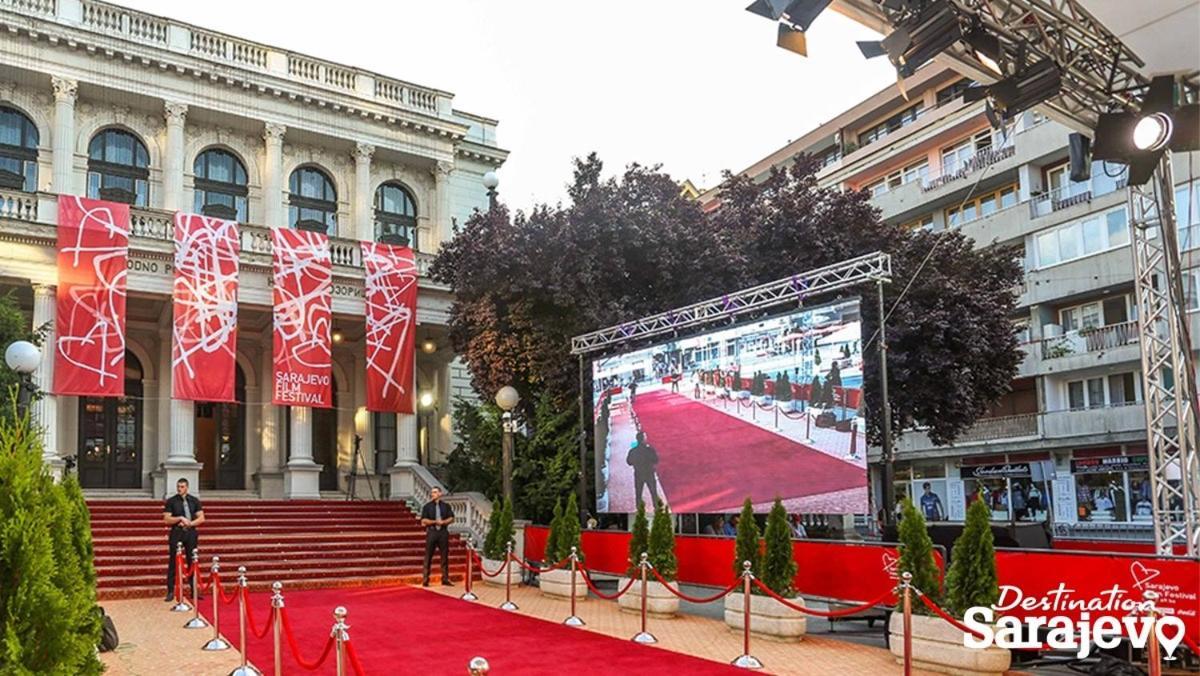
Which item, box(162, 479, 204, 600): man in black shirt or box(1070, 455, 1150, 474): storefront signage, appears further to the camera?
box(1070, 455, 1150, 474): storefront signage

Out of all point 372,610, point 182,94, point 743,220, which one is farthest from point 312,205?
point 372,610

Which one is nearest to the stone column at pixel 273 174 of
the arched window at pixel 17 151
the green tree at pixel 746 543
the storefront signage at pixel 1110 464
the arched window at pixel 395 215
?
the arched window at pixel 395 215

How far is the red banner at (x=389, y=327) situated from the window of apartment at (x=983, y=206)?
21.3m

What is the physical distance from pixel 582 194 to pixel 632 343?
3911 mm

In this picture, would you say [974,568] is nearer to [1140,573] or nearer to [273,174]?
[1140,573]

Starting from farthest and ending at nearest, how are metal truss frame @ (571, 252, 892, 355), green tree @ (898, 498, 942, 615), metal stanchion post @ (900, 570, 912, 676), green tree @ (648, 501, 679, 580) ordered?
metal truss frame @ (571, 252, 892, 355)
green tree @ (648, 501, 679, 580)
green tree @ (898, 498, 942, 615)
metal stanchion post @ (900, 570, 912, 676)

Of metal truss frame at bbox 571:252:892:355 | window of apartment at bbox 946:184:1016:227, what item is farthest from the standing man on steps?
window of apartment at bbox 946:184:1016:227

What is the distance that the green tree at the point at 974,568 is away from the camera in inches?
377

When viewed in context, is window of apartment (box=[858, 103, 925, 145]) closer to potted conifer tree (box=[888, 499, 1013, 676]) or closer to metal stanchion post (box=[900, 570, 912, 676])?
potted conifer tree (box=[888, 499, 1013, 676])

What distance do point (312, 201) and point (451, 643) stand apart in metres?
17.8

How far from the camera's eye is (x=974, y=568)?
9609 mm

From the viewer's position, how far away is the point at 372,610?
14.0 metres

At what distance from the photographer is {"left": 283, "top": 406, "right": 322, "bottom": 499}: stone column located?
22922mm

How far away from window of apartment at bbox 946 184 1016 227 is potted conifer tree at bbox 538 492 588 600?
25.2 m
